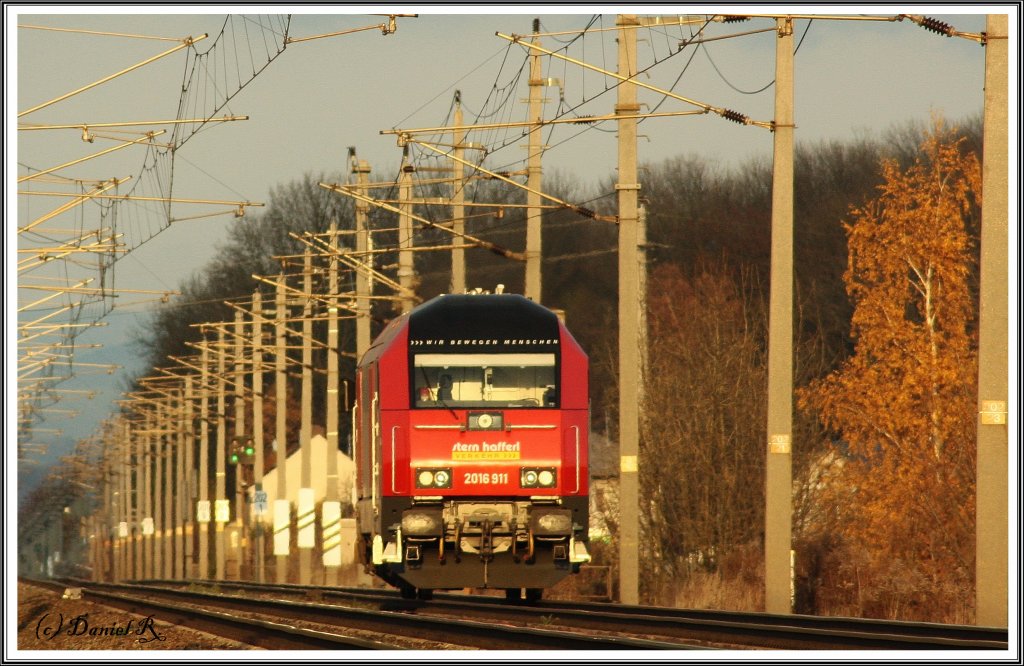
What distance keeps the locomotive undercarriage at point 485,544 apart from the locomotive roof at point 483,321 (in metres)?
2.11

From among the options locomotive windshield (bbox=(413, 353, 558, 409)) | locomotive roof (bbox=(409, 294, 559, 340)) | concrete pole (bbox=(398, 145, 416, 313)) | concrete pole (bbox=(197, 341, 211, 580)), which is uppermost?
concrete pole (bbox=(398, 145, 416, 313))

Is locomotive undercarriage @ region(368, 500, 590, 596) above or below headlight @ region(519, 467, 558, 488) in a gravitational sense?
below

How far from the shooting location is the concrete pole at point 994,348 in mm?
18359

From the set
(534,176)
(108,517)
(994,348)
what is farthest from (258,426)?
(108,517)

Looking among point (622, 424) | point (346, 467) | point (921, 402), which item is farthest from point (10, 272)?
point (346, 467)

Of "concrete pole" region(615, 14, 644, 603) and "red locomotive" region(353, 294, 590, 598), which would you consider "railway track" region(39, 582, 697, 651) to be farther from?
"concrete pole" region(615, 14, 644, 603)

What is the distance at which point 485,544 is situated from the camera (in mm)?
20328

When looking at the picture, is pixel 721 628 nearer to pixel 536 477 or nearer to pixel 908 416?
pixel 536 477

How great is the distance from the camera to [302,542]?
4356 cm

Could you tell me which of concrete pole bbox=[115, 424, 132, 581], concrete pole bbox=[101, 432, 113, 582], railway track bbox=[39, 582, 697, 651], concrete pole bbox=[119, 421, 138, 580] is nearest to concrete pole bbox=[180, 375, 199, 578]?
concrete pole bbox=[119, 421, 138, 580]

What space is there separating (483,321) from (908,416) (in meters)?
17.2

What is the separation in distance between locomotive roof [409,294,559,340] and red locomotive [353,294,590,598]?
18 millimetres

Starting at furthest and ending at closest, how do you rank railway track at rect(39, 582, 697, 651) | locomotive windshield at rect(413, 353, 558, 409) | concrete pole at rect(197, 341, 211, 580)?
concrete pole at rect(197, 341, 211, 580)
locomotive windshield at rect(413, 353, 558, 409)
railway track at rect(39, 582, 697, 651)

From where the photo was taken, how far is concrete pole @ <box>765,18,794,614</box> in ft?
74.8
